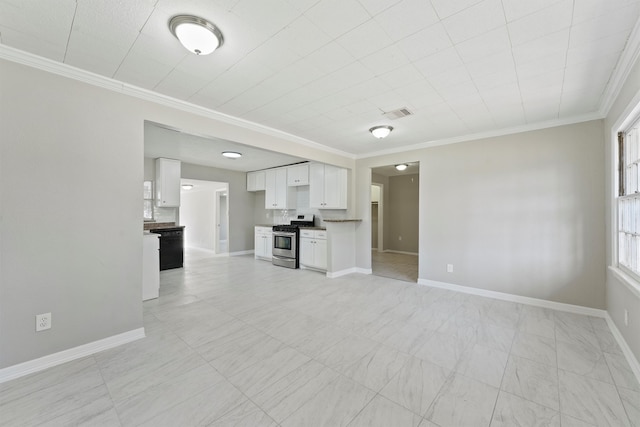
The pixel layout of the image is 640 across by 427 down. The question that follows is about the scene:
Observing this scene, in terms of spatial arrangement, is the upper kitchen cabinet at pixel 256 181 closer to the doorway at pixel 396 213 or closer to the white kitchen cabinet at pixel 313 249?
the white kitchen cabinet at pixel 313 249

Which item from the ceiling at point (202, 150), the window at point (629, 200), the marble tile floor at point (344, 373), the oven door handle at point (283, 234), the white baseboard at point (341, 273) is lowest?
the marble tile floor at point (344, 373)

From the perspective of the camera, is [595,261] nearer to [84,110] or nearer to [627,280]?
[627,280]

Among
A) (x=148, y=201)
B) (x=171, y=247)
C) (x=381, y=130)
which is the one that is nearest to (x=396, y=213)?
(x=381, y=130)

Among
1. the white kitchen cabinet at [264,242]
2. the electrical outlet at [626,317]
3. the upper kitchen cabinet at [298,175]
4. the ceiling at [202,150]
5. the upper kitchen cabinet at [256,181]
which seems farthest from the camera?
the upper kitchen cabinet at [256,181]

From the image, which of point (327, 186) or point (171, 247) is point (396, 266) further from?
point (171, 247)

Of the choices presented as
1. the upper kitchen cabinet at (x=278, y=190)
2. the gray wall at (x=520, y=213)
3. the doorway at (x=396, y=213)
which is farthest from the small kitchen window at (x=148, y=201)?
the doorway at (x=396, y=213)

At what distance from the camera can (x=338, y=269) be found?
520 cm

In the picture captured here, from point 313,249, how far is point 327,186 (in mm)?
1422

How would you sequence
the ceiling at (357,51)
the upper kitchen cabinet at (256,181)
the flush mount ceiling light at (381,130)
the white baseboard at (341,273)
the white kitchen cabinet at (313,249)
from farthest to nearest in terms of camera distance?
the upper kitchen cabinet at (256,181) < the white kitchen cabinet at (313,249) < the white baseboard at (341,273) < the flush mount ceiling light at (381,130) < the ceiling at (357,51)

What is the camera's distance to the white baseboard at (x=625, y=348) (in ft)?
6.50

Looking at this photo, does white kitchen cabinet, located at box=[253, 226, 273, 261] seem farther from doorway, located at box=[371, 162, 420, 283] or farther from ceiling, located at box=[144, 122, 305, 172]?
doorway, located at box=[371, 162, 420, 283]

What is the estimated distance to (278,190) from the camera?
6.88m

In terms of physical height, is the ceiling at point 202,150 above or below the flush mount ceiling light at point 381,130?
above

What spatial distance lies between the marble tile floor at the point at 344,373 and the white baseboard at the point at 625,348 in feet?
0.16
